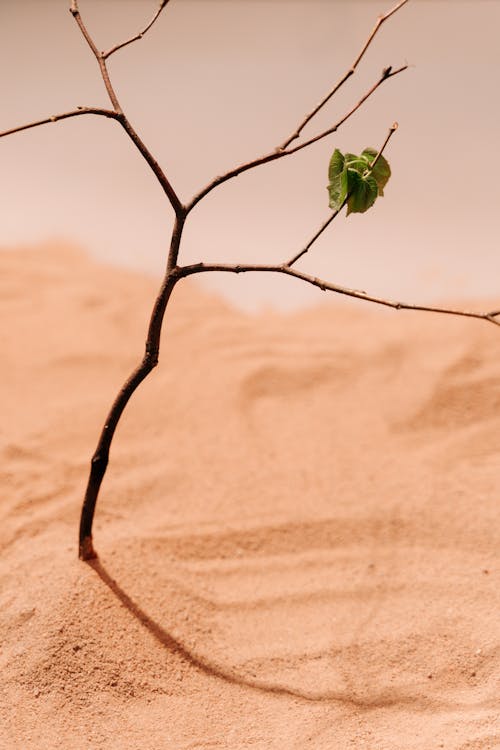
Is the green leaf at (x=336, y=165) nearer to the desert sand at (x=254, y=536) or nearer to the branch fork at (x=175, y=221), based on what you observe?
the branch fork at (x=175, y=221)

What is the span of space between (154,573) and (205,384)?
815 millimetres

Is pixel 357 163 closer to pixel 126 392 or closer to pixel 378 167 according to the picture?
pixel 378 167

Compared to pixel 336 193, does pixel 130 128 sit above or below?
above

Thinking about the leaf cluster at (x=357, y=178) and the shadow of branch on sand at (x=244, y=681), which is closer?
the leaf cluster at (x=357, y=178)

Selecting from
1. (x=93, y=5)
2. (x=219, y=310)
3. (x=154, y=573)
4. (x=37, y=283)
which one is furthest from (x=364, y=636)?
(x=93, y=5)

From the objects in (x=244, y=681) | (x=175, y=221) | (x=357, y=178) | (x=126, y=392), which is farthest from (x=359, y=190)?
(x=244, y=681)

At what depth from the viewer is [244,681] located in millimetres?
1198

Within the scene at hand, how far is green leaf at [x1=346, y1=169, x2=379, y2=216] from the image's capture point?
1023 mm

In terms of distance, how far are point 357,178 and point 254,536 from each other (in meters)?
0.81

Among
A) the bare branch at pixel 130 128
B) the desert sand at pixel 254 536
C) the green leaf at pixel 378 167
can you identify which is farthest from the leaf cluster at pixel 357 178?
the desert sand at pixel 254 536

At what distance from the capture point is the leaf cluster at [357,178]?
1023mm

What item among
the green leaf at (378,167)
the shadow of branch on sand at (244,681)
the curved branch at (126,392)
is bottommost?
the shadow of branch on sand at (244,681)

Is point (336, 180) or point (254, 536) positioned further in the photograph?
point (254, 536)

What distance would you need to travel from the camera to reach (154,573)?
139cm
